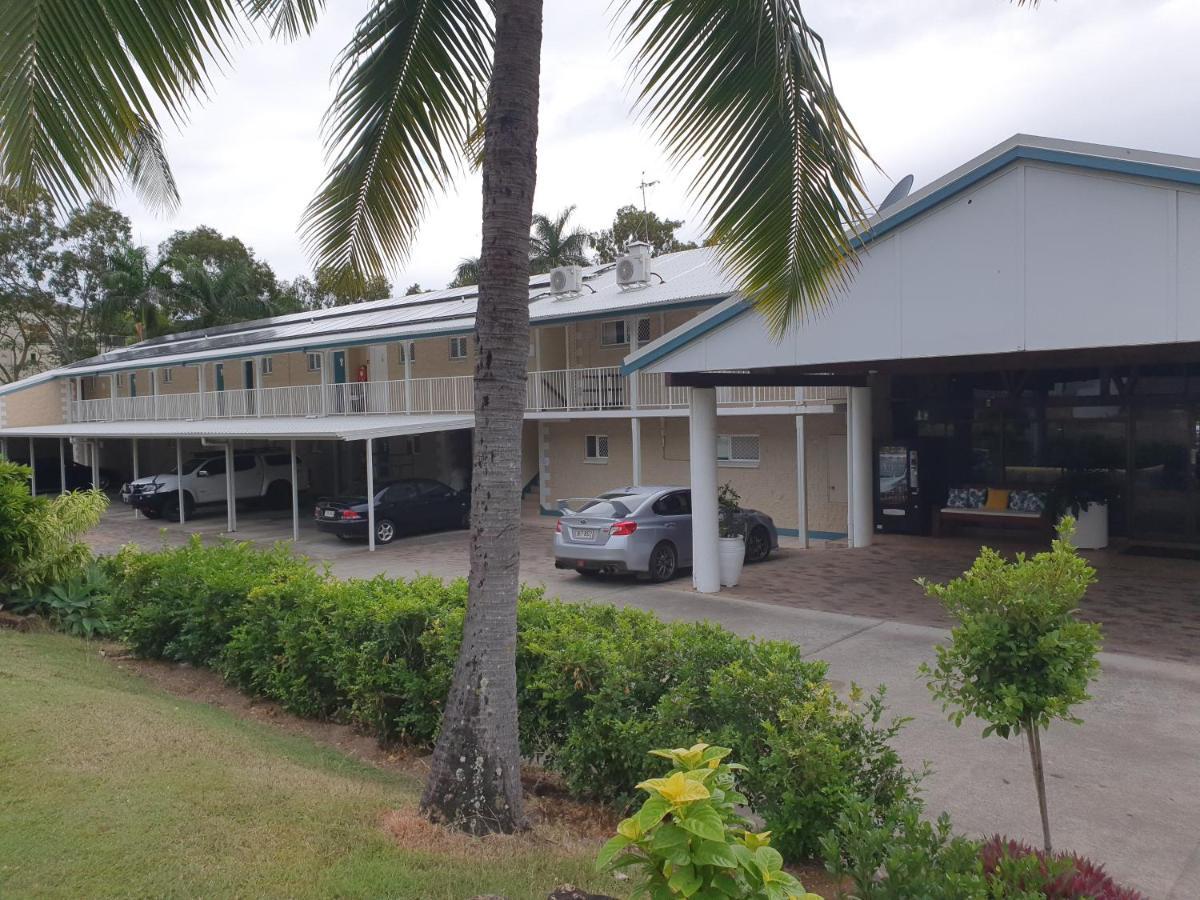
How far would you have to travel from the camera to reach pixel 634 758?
5250 mm

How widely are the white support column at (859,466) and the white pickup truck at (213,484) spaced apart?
18.5m

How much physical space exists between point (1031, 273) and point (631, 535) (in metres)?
7.18

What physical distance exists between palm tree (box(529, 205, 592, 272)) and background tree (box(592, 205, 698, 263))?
5613 mm

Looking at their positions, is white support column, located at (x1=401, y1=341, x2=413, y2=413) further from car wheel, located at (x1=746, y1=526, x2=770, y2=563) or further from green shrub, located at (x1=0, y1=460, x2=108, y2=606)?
green shrub, located at (x1=0, y1=460, x2=108, y2=606)

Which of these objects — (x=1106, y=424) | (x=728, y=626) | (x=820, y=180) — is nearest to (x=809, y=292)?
(x=820, y=180)

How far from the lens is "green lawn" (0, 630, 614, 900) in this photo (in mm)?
4090

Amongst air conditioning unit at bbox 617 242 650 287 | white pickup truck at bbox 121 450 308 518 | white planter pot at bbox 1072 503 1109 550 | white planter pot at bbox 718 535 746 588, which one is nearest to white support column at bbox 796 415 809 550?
white planter pot at bbox 718 535 746 588

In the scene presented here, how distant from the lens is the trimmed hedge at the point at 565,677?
4.68 metres

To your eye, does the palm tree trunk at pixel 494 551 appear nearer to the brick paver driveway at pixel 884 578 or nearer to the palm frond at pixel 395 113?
the palm frond at pixel 395 113

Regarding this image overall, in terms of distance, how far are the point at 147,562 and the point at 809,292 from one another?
7.43 metres

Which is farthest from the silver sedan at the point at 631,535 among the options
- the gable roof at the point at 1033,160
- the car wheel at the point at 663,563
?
the gable roof at the point at 1033,160

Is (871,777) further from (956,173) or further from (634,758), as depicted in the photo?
(956,173)

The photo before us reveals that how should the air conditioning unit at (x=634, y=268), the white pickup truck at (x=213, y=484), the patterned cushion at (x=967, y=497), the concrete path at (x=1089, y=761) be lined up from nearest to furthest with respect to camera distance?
the concrete path at (x=1089, y=761)
the patterned cushion at (x=967, y=497)
the air conditioning unit at (x=634, y=268)
the white pickup truck at (x=213, y=484)

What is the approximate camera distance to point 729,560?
45.9 ft
